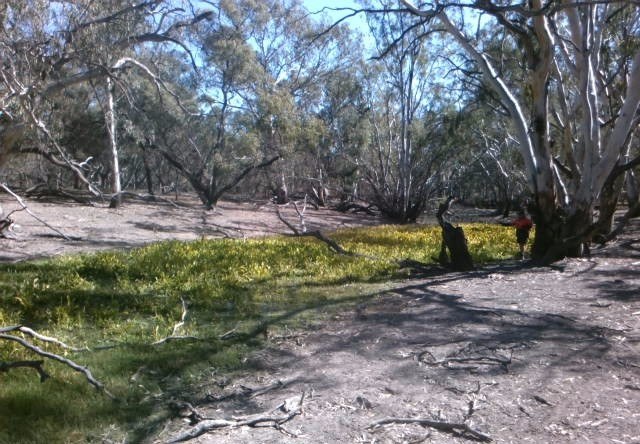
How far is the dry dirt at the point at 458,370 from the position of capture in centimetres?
393

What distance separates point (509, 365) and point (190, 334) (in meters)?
2.77

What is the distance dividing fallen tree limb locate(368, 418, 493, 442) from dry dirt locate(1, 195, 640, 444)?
2 cm

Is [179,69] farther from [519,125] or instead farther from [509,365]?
[509,365]

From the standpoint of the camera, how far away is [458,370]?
4848 millimetres

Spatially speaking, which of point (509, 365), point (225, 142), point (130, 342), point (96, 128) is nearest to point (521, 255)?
point (509, 365)

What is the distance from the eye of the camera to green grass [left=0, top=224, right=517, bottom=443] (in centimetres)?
419

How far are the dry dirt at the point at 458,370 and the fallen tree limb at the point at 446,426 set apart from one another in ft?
0.06

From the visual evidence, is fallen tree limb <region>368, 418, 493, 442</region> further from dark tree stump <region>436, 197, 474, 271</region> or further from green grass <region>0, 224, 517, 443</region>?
dark tree stump <region>436, 197, 474, 271</region>

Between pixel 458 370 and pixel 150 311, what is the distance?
11.3 feet

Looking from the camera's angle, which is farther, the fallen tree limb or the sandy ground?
the sandy ground

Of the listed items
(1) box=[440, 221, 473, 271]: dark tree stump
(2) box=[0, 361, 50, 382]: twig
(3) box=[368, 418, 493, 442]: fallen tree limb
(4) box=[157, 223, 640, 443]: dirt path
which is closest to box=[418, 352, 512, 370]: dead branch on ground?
(4) box=[157, 223, 640, 443]: dirt path

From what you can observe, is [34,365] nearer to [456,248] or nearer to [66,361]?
[66,361]

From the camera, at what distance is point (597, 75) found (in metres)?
12.3

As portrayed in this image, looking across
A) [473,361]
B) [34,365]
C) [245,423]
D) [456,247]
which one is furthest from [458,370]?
[456,247]
